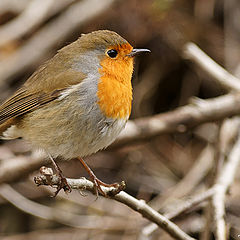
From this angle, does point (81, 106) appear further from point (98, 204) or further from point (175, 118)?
point (98, 204)

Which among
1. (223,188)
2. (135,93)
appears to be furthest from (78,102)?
(135,93)

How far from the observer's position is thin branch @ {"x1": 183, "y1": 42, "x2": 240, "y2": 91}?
15.9ft

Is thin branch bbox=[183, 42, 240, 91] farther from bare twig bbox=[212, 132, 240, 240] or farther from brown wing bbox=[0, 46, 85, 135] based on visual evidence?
brown wing bbox=[0, 46, 85, 135]

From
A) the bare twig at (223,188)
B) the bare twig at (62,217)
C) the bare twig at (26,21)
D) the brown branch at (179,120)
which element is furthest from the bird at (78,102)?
the bare twig at (26,21)

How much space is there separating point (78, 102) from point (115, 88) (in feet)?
0.91

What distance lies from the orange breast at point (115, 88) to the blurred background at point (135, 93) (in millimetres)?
1689

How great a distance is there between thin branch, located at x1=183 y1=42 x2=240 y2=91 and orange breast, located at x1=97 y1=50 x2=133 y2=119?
169 centimetres

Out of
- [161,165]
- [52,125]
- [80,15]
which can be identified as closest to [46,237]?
[161,165]

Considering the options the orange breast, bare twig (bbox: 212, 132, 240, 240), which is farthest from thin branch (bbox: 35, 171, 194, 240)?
the orange breast

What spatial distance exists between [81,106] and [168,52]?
2.92 m

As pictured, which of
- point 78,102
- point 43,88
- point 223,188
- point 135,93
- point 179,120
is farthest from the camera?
point 135,93

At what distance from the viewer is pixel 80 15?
5715 millimetres

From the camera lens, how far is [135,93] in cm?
562

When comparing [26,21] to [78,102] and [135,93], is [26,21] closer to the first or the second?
[135,93]
